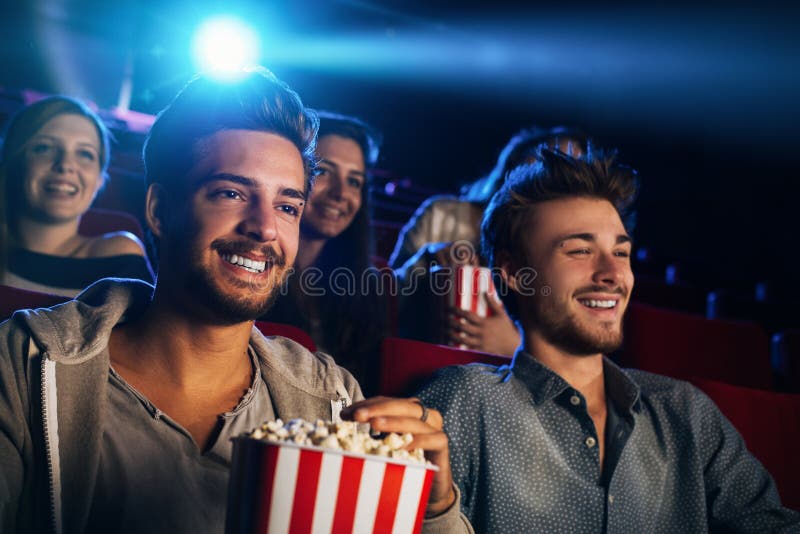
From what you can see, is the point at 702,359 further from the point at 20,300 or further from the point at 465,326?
the point at 20,300

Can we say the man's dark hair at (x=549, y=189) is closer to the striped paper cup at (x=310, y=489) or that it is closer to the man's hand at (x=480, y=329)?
the man's hand at (x=480, y=329)

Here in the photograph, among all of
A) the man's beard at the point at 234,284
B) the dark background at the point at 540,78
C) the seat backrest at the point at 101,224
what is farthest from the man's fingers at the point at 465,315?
the dark background at the point at 540,78

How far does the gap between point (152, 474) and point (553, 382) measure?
590mm

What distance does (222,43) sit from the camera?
4609mm

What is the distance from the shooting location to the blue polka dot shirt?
992 mm

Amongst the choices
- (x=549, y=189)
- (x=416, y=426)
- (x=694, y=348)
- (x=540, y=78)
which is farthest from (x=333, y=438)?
(x=540, y=78)

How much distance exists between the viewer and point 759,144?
149 inches

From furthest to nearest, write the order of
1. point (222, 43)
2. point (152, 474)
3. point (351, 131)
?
point (222, 43) < point (351, 131) < point (152, 474)

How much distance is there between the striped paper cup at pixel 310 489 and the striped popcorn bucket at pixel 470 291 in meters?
0.98

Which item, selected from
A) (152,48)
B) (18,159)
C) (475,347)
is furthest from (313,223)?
(152,48)

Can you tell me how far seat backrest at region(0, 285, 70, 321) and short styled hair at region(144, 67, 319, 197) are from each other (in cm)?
19

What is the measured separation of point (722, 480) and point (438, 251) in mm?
833

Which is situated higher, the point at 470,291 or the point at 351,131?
the point at 351,131

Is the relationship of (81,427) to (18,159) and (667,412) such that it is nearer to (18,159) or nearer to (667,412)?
(667,412)
